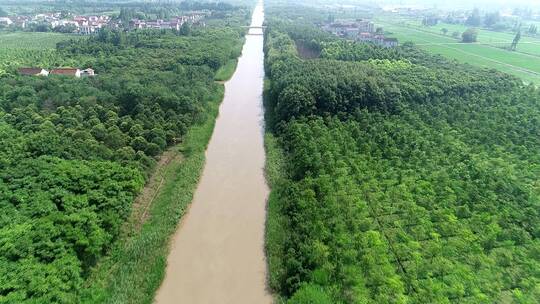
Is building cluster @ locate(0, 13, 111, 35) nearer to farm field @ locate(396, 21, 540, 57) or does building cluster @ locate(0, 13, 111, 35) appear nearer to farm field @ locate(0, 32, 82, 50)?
farm field @ locate(0, 32, 82, 50)

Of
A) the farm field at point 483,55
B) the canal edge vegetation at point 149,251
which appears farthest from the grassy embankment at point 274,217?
the farm field at point 483,55

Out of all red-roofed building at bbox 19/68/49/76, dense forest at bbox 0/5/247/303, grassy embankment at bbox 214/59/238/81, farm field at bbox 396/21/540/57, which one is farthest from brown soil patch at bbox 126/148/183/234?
farm field at bbox 396/21/540/57

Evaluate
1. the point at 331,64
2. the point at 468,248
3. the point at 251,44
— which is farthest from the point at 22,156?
the point at 251,44

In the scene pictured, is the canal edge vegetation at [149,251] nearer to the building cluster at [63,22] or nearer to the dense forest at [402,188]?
the dense forest at [402,188]

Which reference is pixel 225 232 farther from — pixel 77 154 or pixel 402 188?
pixel 77 154

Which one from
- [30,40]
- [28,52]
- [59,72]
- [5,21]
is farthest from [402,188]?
[5,21]

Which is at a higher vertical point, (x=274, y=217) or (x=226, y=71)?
(x=226, y=71)

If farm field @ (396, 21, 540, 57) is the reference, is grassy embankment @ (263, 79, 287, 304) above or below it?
below
